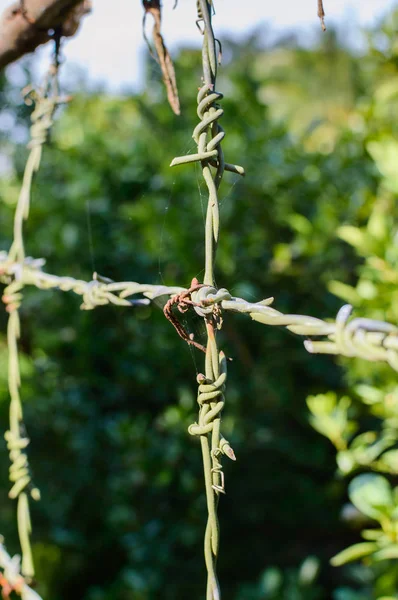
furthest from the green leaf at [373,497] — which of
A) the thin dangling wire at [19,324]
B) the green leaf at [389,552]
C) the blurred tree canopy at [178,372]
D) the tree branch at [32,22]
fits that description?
the tree branch at [32,22]

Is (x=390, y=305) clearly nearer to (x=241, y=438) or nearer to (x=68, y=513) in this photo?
(x=241, y=438)

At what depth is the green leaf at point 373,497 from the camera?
1084mm

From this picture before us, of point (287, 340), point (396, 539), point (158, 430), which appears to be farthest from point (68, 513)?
point (396, 539)

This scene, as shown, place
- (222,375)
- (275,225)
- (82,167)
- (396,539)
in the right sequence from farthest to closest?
1. (82,167)
2. (275,225)
3. (396,539)
4. (222,375)

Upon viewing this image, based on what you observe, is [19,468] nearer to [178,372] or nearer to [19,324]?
[19,324]

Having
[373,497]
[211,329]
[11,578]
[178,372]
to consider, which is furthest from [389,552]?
[178,372]

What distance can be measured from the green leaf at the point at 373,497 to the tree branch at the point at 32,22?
896 millimetres

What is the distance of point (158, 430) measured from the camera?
2.07 metres

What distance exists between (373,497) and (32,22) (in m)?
0.93

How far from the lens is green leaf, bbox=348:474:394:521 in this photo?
1.08 meters

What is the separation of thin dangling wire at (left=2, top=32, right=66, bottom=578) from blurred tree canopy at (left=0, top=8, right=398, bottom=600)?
1.02m

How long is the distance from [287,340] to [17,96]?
1.68m

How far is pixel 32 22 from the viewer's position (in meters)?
0.84

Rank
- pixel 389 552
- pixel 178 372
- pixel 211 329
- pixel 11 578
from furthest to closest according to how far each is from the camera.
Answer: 1. pixel 178 372
2. pixel 389 552
3. pixel 11 578
4. pixel 211 329
